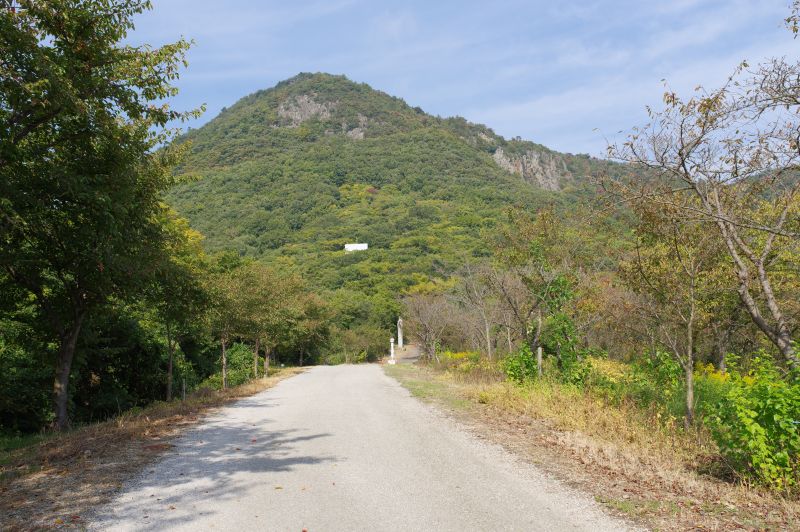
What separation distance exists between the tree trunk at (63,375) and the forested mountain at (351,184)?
3085 centimetres

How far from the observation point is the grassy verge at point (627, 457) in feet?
16.4

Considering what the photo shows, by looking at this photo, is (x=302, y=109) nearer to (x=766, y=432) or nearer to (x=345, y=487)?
(x=345, y=487)

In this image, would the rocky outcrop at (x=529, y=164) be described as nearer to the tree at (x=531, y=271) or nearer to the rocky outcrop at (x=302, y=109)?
the rocky outcrop at (x=302, y=109)

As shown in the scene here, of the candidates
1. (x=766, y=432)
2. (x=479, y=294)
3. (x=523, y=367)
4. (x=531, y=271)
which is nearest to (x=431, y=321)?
(x=479, y=294)

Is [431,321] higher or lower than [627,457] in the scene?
higher

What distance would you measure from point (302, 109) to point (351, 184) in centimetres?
4611

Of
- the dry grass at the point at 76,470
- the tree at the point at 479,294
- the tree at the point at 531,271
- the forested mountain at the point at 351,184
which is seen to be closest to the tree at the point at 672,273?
the tree at the point at 531,271

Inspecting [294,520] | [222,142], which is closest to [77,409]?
[294,520]

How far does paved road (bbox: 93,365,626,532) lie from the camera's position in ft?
16.0

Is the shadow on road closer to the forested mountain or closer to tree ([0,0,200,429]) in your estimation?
tree ([0,0,200,429])

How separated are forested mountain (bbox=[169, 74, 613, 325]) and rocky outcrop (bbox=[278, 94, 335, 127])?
0.37 meters

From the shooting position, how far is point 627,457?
696 cm

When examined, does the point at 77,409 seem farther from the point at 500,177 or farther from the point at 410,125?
the point at 410,125

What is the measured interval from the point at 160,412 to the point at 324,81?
162382mm
